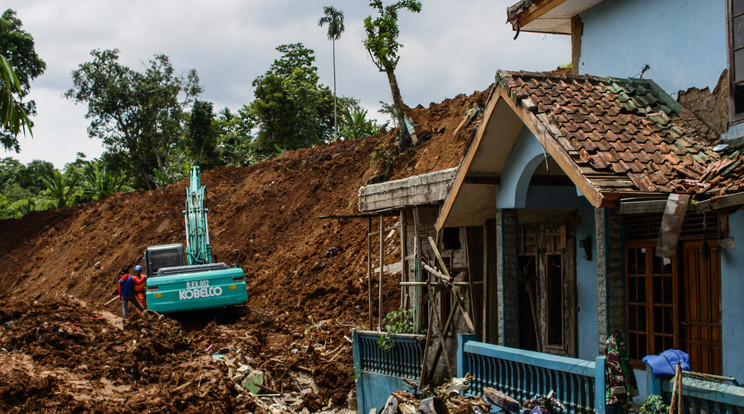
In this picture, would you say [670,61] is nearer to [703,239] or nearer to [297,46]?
[703,239]

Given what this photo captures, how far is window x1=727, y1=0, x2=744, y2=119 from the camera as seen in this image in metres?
8.58

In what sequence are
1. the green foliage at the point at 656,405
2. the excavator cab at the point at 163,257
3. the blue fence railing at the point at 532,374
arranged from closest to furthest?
the green foliage at the point at 656,405 → the blue fence railing at the point at 532,374 → the excavator cab at the point at 163,257

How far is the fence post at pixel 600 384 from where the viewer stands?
713cm

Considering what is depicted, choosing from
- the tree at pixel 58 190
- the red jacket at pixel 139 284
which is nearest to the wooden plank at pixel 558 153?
the red jacket at pixel 139 284

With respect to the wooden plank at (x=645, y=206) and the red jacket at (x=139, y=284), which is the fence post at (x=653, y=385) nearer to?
the wooden plank at (x=645, y=206)

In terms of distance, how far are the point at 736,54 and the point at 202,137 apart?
119 ft

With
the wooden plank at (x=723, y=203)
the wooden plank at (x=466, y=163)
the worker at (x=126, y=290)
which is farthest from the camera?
the worker at (x=126, y=290)

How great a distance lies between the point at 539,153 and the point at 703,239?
2.11 m

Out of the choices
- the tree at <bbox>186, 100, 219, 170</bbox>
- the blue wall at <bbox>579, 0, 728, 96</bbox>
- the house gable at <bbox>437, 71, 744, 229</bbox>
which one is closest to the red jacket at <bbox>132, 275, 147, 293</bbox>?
the house gable at <bbox>437, 71, 744, 229</bbox>

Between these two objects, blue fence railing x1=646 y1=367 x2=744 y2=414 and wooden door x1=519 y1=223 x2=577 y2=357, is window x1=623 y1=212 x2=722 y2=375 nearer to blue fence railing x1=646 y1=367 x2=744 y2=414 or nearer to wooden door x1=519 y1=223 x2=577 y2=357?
wooden door x1=519 y1=223 x2=577 y2=357

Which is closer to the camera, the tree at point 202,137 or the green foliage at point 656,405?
the green foliage at point 656,405

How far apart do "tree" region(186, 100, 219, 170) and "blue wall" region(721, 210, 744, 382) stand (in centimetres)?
3564

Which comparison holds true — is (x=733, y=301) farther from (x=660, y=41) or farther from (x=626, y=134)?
(x=660, y=41)

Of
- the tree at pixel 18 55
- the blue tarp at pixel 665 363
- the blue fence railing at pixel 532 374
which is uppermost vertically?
the tree at pixel 18 55
